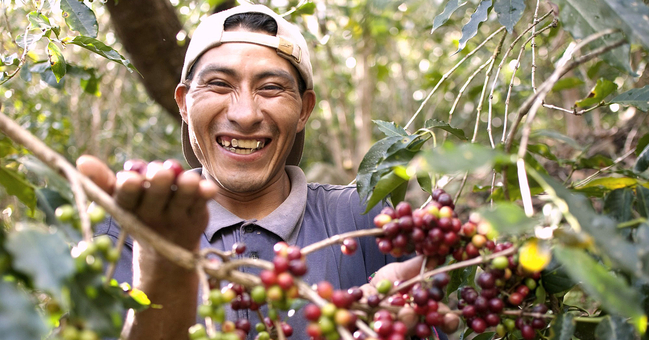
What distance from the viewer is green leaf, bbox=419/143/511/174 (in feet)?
2.31

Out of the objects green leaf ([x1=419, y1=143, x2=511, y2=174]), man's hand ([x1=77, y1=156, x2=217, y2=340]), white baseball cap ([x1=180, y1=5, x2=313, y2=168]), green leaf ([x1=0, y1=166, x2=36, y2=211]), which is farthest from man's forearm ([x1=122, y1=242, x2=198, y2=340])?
white baseball cap ([x1=180, y1=5, x2=313, y2=168])

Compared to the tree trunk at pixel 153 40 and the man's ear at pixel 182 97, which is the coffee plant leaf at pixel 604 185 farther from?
the tree trunk at pixel 153 40

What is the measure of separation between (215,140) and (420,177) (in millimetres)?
855

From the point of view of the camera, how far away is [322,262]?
1.75 meters

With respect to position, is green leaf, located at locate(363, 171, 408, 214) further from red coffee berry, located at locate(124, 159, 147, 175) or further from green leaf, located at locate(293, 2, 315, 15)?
green leaf, located at locate(293, 2, 315, 15)

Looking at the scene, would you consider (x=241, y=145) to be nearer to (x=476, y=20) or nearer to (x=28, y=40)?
(x=28, y=40)

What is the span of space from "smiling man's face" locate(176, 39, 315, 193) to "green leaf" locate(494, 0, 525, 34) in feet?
2.74

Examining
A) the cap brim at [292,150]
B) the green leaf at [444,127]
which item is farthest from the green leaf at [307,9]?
the green leaf at [444,127]

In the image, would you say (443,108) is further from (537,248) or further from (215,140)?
(537,248)

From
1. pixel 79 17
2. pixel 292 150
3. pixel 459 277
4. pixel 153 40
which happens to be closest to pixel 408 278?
pixel 459 277

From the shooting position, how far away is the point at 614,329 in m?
0.97

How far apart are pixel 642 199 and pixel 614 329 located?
378 mm

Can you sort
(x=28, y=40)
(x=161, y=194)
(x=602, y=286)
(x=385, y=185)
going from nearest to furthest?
(x=602, y=286)
(x=161, y=194)
(x=385, y=185)
(x=28, y=40)

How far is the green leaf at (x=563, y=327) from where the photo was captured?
3.11 feet
